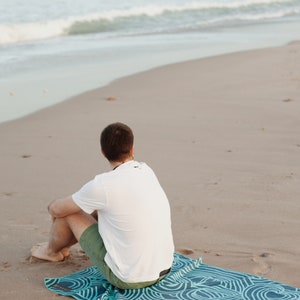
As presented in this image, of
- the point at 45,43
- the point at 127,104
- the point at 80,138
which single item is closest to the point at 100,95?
the point at 127,104

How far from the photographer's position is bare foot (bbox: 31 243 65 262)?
4.83 meters

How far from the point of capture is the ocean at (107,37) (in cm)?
1142

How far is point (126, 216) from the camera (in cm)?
422

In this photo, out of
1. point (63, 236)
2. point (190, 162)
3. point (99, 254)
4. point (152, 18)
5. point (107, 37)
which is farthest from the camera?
point (152, 18)

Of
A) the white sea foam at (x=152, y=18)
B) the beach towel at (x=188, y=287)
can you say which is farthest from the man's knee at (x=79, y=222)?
the white sea foam at (x=152, y=18)

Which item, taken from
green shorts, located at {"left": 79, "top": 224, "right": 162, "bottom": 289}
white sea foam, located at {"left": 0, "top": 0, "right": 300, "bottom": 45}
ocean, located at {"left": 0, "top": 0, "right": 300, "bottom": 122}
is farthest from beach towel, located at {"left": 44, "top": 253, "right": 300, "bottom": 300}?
white sea foam, located at {"left": 0, "top": 0, "right": 300, "bottom": 45}

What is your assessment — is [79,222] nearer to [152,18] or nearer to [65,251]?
[65,251]

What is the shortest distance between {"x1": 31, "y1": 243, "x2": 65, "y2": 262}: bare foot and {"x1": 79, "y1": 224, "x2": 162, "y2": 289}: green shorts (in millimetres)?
427

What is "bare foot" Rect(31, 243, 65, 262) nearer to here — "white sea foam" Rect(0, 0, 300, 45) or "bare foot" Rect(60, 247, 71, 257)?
"bare foot" Rect(60, 247, 71, 257)

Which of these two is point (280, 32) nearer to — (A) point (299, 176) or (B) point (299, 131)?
(B) point (299, 131)

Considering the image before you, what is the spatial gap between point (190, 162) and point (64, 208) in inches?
109

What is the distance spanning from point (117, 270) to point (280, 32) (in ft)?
49.1

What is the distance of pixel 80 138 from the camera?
8.00 metres

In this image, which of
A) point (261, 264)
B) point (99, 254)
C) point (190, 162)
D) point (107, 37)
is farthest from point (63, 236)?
point (107, 37)
